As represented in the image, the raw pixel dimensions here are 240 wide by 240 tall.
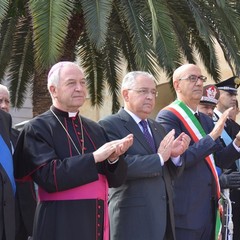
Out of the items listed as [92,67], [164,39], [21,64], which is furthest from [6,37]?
[164,39]

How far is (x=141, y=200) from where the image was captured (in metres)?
4.86

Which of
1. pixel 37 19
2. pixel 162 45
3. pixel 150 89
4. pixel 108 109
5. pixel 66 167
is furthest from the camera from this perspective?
pixel 108 109

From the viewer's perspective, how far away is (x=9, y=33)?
9273 mm

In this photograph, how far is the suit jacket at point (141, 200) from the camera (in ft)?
15.8

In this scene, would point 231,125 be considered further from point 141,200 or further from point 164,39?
point 141,200

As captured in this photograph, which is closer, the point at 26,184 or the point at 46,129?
the point at 46,129

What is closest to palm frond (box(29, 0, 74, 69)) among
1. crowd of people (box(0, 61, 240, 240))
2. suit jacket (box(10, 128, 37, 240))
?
crowd of people (box(0, 61, 240, 240))

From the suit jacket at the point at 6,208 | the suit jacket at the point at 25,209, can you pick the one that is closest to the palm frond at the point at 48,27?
the suit jacket at the point at 25,209

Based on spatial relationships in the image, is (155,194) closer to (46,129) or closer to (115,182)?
(115,182)

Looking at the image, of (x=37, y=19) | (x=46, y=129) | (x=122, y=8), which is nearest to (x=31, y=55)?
(x=122, y=8)

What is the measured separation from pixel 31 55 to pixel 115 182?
5.59m

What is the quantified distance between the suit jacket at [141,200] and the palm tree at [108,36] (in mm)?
2344

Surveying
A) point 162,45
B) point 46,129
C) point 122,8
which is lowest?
point 46,129

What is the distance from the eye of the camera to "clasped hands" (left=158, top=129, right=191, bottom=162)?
4853 millimetres
